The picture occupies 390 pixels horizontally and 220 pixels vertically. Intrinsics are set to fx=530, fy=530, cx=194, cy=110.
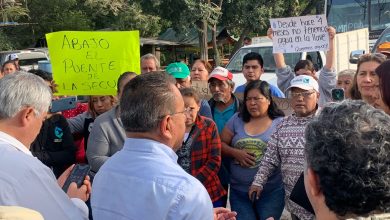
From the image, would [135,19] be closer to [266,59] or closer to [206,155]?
[266,59]

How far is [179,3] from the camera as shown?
72.0 feet

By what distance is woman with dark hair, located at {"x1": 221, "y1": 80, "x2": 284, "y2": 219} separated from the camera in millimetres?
4160

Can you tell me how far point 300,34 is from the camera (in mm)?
5746

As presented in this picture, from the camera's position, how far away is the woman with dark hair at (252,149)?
4.16 meters

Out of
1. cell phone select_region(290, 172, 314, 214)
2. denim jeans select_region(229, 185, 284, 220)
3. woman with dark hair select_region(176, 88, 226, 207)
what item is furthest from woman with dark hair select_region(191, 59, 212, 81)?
cell phone select_region(290, 172, 314, 214)

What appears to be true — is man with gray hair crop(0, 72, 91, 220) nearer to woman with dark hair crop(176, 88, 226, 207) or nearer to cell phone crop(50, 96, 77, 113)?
woman with dark hair crop(176, 88, 226, 207)

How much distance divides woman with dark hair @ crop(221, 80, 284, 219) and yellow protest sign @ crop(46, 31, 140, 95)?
47.9 inches

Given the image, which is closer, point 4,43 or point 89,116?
point 89,116

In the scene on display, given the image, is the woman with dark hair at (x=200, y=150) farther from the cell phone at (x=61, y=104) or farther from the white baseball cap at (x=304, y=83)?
the cell phone at (x=61, y=104)

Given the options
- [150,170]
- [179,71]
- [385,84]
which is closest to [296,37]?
[179,71]

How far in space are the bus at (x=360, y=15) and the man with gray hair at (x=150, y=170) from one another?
9351 mm

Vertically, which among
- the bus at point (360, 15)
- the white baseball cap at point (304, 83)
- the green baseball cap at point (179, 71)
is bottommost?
the white baseball cap at point (304, 83)

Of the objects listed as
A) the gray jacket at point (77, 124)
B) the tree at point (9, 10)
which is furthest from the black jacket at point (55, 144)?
the tree at point (9, 10)

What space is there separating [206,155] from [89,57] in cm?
165
